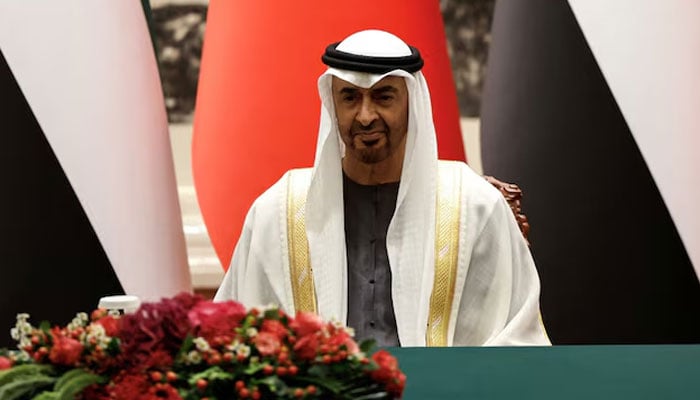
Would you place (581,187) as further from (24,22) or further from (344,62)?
(24,22)

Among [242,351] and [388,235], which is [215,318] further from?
[388,235]

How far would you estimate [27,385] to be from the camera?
55.8 inches

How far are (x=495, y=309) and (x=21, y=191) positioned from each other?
1.55 metres

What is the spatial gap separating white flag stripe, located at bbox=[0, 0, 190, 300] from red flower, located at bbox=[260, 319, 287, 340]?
2563mm

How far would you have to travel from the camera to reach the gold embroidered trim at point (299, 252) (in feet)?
9.36

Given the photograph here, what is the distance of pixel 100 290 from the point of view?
13.0ft

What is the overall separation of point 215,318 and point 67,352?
→ 5.8 inches

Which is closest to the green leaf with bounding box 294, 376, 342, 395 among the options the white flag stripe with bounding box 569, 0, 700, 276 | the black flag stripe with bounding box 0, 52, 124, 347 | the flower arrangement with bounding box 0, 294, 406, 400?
the flower arrangement with bounding box 0, 294, 406, 400

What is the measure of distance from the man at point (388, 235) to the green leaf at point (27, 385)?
1394 millimetres

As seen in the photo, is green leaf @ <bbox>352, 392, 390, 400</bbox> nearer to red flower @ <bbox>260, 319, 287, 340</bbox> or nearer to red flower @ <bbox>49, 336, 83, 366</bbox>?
red flower @ <bbox>260, 319, 287, 340</bbox>

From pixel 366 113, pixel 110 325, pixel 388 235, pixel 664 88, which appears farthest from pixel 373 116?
pixel 110 325

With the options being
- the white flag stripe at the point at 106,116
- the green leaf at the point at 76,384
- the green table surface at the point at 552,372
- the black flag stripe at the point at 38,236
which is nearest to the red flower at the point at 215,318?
the green leaf at the point at 76,384

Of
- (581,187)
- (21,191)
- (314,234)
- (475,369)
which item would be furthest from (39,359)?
(581,187)

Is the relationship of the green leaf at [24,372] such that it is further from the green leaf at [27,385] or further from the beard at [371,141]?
the beard at [371,141]
